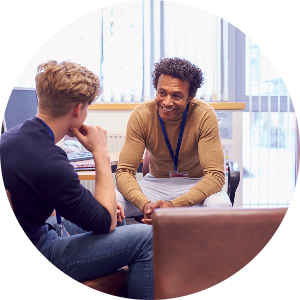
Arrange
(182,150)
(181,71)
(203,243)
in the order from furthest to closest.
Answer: (182,150) < (181,71) < (203,243)

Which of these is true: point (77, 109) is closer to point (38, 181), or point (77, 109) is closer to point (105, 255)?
point (38, 181)

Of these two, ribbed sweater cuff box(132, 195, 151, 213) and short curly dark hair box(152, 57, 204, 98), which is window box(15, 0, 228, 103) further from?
ribbed sweater cuff box(132, 195, 151, 213)

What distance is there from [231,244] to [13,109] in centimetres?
172

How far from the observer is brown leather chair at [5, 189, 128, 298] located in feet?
3.38

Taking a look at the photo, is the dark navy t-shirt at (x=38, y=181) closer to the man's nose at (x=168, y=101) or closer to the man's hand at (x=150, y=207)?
the man's hand at (x=150, y=207)

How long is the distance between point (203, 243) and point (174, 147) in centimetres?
115

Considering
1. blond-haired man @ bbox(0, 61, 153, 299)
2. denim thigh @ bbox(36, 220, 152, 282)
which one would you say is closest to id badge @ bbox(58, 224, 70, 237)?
blond-haired man @ bbox(0, 61, 153, 299)

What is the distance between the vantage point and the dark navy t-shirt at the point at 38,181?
92 cm

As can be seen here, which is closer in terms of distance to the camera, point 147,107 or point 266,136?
point 147,107

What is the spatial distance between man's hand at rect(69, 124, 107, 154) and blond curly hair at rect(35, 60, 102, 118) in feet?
0.49

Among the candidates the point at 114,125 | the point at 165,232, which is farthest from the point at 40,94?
the point at 114,125

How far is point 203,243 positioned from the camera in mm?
752

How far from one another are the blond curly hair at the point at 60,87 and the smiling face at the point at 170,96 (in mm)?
717

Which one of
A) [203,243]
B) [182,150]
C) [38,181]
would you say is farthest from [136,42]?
[203,243]
